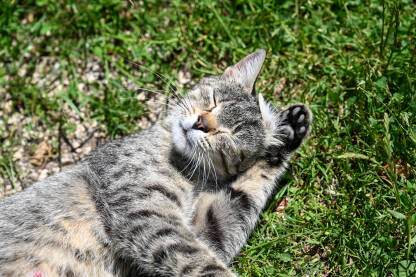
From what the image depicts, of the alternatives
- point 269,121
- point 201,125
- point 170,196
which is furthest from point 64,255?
point 269,121

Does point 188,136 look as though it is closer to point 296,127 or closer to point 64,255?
point 296,127

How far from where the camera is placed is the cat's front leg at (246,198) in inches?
136

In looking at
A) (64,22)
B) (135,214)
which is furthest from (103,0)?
(135,214)

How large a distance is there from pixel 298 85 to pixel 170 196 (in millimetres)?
1985

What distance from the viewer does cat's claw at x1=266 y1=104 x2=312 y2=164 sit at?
3.73 metres

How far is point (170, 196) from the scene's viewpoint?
3377 millimetres

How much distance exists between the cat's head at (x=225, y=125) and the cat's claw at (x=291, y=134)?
8 centimetres

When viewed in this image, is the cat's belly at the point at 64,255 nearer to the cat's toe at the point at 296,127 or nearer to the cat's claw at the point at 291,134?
the cat's claw at the point at 291,134

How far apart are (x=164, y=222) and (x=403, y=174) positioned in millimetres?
2102

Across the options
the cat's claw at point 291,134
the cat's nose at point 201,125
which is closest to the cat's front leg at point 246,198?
the cat's claw at point 291,134

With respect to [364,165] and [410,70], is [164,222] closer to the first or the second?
[364,165]

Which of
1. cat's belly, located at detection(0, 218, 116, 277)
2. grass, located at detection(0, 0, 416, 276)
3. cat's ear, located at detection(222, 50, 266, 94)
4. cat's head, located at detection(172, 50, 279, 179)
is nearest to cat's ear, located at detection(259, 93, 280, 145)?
cat's head, located at detection(172, 50, 279, 179)

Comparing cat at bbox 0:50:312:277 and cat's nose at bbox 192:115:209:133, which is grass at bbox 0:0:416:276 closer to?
cat at bbox 0:50:312:277

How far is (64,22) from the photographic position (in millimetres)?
5148
